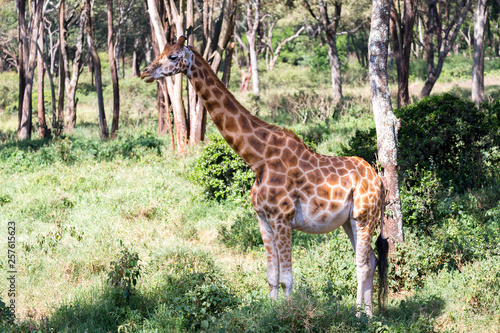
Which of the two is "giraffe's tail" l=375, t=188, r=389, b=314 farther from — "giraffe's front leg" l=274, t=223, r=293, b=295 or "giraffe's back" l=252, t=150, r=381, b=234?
"giraffe's front leg" l=274, t=223, r=293, b=295

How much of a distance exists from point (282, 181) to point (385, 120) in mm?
2292

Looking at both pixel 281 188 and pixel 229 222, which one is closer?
pixel 281 188

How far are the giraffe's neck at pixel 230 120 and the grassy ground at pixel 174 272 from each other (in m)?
1.50

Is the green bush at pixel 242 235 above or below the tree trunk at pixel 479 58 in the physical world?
below

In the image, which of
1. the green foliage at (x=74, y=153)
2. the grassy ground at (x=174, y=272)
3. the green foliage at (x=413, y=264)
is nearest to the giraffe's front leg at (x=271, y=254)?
the grassy ground at (x=174, y=272)

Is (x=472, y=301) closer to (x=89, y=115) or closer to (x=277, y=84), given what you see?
(x=89, y=115)

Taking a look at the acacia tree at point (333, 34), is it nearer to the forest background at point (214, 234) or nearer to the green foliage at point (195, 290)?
the forest background at point (214, 234)

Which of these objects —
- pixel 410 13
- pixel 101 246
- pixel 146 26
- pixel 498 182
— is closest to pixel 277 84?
pixel 146 26

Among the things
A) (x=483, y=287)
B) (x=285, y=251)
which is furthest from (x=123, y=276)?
(x=483, y=287)

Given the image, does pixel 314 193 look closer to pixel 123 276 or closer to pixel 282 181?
pixel 282 181

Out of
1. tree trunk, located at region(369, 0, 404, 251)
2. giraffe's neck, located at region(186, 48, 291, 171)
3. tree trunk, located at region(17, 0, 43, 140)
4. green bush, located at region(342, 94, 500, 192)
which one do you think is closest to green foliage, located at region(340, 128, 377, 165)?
green bush, located at region(342, 94, 500, 192)

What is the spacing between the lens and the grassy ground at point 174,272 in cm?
479

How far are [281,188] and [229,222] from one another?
3.49 meters

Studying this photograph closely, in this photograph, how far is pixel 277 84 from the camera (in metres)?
34.1
